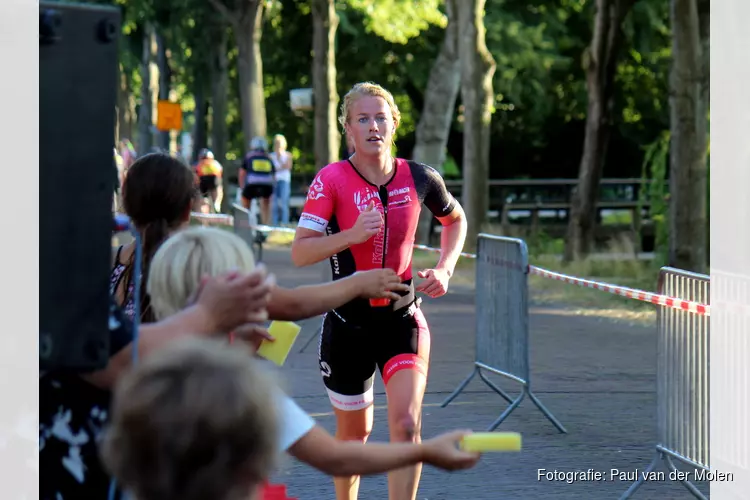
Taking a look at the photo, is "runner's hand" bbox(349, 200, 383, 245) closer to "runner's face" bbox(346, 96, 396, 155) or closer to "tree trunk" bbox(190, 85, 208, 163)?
"runner's face" bbox(346, 96, 396, 155)

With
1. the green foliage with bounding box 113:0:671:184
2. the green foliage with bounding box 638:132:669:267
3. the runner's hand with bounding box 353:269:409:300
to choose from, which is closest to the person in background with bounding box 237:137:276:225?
the green foliage with bounding box 113:0:671:184

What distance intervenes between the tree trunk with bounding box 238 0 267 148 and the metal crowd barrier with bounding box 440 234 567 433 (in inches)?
999

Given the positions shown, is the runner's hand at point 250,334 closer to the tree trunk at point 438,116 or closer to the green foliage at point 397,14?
the tree trunk at point 438,116

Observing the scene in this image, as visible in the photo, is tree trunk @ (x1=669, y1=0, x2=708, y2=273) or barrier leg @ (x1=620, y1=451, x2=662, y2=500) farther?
tree trunk @ (x1=669, y1=0, x2=708, y2=273)

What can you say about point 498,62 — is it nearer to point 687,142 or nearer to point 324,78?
point 324,78

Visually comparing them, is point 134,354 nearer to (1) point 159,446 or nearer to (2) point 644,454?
(1) point 159,446

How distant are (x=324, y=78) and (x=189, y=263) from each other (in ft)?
90.8

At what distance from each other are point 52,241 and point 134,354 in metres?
0.40

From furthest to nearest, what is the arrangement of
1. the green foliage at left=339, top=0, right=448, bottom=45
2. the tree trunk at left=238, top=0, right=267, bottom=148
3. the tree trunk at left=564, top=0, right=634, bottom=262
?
the tree trunk at left=238, top=0, right=267, bottom=148 → the green foliage at left=339, top=0, right=448, bottom=45 → the tree trunk at left=564, top=0, right=634, bottom=262

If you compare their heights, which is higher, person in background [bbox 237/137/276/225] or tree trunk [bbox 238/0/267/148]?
tree trunk [bbox 238/0/267/148]

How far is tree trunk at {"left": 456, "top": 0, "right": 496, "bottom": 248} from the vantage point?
71.5ft

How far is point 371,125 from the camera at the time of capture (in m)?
6.42

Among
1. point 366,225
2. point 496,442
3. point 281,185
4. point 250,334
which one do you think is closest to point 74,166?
point 250,334
